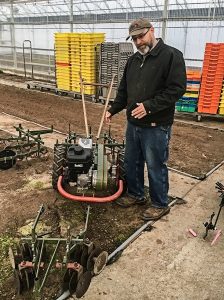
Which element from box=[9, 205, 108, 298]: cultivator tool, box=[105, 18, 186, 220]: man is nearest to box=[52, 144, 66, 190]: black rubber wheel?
box=[105, 18, 186, 220]: man

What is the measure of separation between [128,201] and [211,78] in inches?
200

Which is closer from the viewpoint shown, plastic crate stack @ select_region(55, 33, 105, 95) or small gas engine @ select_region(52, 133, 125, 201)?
small gas engine @ select_region(52, 133, 125, 201)

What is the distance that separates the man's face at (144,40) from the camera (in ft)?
10.7

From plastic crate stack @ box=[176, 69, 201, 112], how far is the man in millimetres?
4659

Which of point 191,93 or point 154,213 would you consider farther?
point 191,93

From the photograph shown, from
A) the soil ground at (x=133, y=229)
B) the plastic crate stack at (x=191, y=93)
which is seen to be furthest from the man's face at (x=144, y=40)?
the plastic crate stack at (x=191, y=93)

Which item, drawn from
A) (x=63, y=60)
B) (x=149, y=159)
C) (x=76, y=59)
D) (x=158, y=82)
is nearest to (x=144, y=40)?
(x=158, y=82)

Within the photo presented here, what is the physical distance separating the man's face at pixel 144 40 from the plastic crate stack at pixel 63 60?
7.51 m

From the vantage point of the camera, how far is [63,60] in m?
10.7

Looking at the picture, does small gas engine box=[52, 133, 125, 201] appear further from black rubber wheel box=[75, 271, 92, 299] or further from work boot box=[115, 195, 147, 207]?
black rubber wheel box=[75, 271, 92, 299]

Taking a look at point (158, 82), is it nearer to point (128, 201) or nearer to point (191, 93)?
point (128, 201)

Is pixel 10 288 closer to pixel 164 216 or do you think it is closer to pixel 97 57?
pixel 164 216

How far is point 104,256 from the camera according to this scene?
283 centimetres

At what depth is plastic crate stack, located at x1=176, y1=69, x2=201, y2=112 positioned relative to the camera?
321 inches
